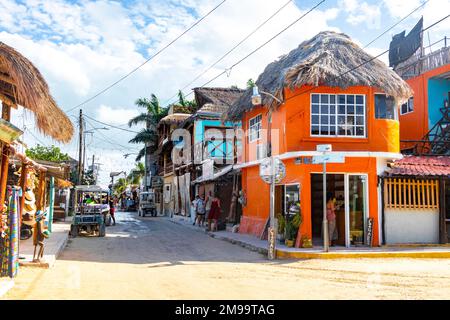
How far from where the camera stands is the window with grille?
1530 cm

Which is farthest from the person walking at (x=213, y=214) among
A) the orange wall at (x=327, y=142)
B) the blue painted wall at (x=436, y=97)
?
the blue painted wall at (x=436, y=97)

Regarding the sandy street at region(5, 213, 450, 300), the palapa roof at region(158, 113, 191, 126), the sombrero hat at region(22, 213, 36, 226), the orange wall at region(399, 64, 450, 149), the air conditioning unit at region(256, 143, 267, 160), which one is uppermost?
the palapa roof at region(158, 113, 191, 126)

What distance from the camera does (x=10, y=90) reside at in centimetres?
881

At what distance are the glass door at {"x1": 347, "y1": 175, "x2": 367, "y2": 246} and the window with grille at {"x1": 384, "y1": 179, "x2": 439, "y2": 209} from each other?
2.32 feet

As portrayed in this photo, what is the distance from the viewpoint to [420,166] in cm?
1566

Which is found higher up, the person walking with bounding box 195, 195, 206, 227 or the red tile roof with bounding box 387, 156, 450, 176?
the red tile roof with bounding box 387, 156, 450, 176

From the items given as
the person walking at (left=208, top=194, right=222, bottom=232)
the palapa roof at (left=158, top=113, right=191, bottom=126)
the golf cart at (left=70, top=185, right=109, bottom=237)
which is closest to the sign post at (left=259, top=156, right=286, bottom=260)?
the person walking at (left=208, top=194, right=222, bottom=232)

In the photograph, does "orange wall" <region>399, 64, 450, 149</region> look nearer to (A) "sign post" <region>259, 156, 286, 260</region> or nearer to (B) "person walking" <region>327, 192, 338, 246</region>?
(B) "person walking" <region>327, 192, 338, 246</region>

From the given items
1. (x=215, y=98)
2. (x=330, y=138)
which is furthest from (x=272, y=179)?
(x=215, y=98)

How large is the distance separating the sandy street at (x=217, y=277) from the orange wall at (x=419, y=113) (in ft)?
31.9

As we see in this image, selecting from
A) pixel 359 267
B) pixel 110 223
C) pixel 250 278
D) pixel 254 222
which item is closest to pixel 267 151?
pixel 254 222
